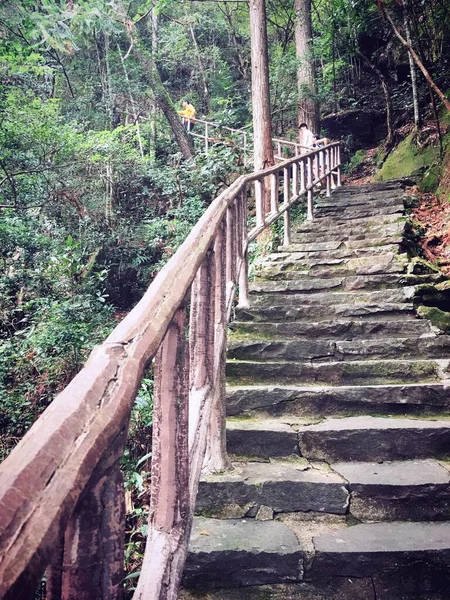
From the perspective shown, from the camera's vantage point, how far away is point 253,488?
6.86ft

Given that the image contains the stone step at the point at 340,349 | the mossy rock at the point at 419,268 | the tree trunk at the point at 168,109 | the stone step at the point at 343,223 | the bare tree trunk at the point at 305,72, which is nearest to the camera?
the stone step at the point at 340,349

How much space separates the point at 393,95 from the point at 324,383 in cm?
1031

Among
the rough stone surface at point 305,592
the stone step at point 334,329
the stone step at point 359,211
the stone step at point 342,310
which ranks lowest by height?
the rough stone surface at point 305,592

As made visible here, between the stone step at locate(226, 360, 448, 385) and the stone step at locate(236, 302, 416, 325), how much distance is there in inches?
25.3

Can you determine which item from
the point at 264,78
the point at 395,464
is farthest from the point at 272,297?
the point at 264,78

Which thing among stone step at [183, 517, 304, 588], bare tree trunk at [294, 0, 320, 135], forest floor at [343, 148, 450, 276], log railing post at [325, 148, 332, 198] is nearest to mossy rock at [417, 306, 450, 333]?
forest floor at [343, 148, 450, 276]

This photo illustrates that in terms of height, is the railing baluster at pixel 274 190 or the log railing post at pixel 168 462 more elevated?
the railing baluster at pixel 274 190

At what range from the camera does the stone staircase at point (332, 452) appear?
1759 mm

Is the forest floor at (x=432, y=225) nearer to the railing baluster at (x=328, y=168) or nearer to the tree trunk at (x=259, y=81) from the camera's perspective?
the railing baluster at (x=328, y=168)

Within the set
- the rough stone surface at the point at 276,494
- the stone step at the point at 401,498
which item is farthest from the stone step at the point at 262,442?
the stone step at the point at 401,498

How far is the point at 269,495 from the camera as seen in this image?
210 cm

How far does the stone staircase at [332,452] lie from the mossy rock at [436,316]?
0.09 meters

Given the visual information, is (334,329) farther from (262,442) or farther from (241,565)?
(241,565)

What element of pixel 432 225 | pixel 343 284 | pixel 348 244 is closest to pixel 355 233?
pixel 348 244
